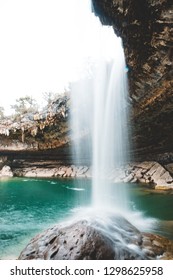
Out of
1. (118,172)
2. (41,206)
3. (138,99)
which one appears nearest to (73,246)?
(41,206)

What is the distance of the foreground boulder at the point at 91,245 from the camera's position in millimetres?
7203

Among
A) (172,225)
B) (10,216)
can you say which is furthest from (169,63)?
(10,216)

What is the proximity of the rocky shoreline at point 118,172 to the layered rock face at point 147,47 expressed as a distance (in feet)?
23.2

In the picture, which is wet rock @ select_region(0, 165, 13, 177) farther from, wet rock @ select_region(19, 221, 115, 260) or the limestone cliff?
wet rock @ select_region(19, 221, 115, 260)

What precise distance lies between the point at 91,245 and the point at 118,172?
24.6 m

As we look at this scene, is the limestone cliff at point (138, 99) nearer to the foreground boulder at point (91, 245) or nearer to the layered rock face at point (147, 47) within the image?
the layered rock face at point (147, 47)

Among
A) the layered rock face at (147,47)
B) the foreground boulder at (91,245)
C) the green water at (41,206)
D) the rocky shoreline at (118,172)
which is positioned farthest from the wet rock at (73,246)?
the rocky shoreline at (118,172)

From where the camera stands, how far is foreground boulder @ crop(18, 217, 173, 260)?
720 cm

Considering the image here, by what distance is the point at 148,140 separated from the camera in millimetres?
27016

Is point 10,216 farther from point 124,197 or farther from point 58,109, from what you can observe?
point 58,109

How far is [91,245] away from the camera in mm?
7242

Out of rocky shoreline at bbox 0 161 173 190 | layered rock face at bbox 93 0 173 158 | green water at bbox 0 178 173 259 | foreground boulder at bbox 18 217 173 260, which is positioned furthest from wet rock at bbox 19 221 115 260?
rocky shoreline at bbox 0 161 173 190

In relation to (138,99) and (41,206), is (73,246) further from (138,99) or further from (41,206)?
(138,99)

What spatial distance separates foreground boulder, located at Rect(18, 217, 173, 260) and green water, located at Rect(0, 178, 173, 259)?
3352mm
